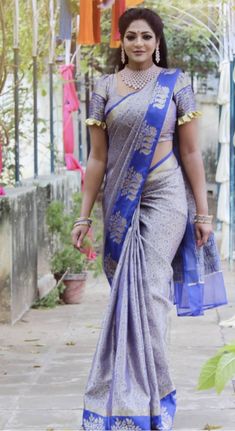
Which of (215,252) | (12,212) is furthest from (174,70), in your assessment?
(12,212)

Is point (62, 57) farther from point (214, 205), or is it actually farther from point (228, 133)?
point (214, 205)

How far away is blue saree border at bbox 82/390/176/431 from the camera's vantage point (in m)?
4.65

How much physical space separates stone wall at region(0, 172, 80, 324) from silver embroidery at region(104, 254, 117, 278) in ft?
9.77

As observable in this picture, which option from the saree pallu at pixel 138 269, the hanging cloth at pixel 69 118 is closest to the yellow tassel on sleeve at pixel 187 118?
the saree pallu at pixel 138 269

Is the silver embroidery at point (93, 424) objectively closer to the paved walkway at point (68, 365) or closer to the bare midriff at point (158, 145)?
the paved walkway at point (68, 365)

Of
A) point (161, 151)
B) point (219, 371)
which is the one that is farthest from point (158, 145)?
point (219, 371)

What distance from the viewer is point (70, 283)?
9.38m

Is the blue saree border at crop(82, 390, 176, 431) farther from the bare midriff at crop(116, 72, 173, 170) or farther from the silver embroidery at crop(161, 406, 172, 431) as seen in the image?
the bare midriff at crop(116, 72, 173, 170)

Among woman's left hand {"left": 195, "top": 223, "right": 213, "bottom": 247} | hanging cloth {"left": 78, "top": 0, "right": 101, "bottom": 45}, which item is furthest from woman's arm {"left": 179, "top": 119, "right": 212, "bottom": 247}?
hanging cloth {"left": 78, "top": 0, "right": 101, "bottom": 45}

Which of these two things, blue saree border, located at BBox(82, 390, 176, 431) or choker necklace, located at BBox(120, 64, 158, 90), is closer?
blue saree border, located at BBox(82, 390, 176, 431)

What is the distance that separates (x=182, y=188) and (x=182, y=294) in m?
0.51

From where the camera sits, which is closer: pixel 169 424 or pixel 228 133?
pixel 169 424

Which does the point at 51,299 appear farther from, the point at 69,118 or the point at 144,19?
the point at 144,19

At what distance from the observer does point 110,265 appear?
16.7 feet
